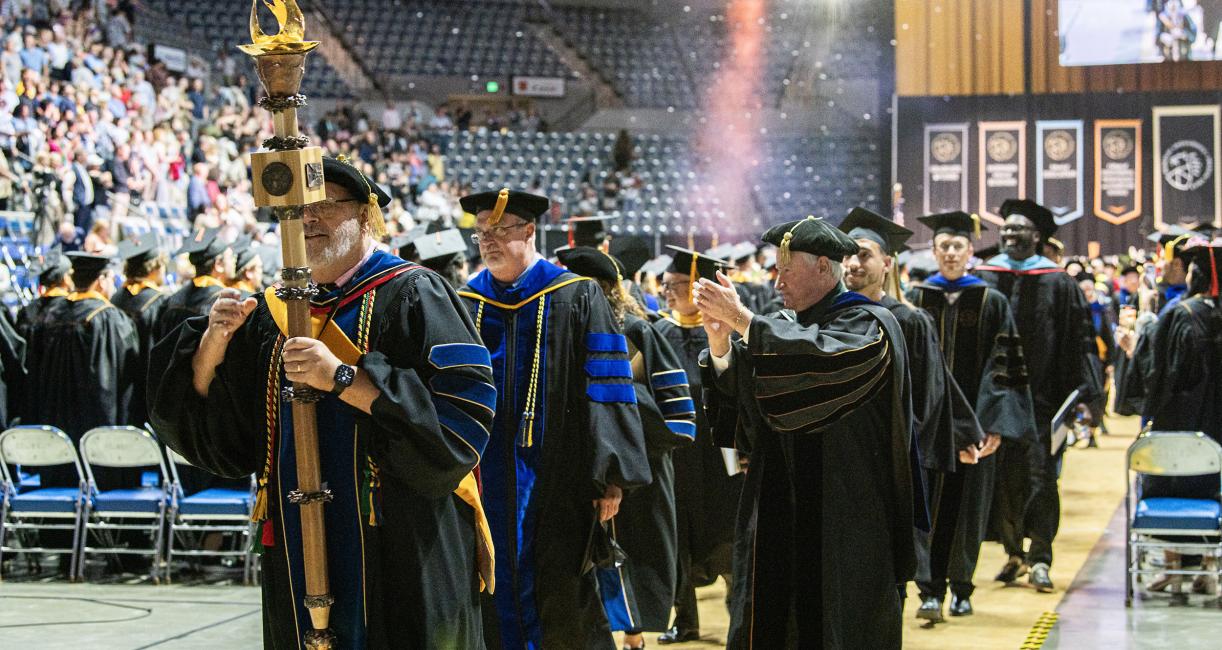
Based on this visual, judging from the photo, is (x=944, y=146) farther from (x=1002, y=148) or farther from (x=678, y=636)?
(x=678, y=636)

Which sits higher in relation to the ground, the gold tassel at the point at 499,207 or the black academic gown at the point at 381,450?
the gold tassel at the point at 499,207

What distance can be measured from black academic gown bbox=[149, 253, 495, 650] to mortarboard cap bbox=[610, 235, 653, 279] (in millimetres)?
3958

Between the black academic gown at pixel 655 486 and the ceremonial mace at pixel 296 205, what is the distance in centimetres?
271

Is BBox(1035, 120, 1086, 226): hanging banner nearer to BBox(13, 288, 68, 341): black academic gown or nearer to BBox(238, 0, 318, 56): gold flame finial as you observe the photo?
BBox(13, 288, 68, 341): black academic gown

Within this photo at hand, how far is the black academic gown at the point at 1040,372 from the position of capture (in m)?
7.51

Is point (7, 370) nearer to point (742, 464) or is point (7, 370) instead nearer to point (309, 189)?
point (742, 464)

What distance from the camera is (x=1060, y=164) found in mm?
22984

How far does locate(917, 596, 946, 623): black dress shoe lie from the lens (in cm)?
665

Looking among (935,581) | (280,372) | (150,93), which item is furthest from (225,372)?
(150,93)

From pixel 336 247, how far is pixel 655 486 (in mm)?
2945

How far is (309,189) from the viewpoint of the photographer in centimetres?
295

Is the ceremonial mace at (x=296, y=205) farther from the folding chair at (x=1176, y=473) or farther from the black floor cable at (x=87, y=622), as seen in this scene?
the folding chair at (x=1176, y=473)

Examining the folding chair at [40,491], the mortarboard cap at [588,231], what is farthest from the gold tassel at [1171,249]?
the folding chair at [40,491]

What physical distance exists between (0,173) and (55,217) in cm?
63
